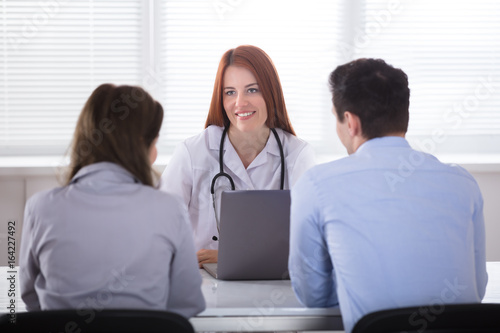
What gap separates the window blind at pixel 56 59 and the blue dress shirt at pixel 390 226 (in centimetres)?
234

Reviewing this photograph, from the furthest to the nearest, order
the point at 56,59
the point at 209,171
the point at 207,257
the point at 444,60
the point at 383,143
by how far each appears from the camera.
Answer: the point at 444,60 < the point at 56,59 < the point at 209,171 < the point at 207,257 < the point at 383,143

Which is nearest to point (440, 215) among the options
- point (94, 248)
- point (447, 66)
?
point (94, 248)

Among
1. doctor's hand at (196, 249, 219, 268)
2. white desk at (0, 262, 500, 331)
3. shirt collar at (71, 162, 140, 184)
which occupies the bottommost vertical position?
doctor's hand at (196, 249, 219, 268)

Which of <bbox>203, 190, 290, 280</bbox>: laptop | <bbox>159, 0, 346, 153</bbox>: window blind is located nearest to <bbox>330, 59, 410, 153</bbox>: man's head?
<bbox>203, 190, 290, 280</bbox>: laptop

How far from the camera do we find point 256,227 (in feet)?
5.21

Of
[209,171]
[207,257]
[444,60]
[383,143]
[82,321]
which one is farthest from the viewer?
[444,60]

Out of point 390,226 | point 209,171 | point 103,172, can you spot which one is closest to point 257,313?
point 390,226

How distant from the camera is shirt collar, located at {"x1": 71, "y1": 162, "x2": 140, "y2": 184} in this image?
1.26 m

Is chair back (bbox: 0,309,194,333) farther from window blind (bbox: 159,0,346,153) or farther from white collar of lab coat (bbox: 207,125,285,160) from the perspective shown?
window blind (bbox: 159,0,346,153)

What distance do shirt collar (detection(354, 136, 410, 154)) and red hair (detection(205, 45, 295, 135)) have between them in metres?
0.99

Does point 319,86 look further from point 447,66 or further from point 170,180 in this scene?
point 170,180

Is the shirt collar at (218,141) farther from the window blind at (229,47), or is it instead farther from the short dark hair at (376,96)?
the window blind at (229,47)

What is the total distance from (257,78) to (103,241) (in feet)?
4.14

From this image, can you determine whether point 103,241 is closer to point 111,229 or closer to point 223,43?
point 111,229
